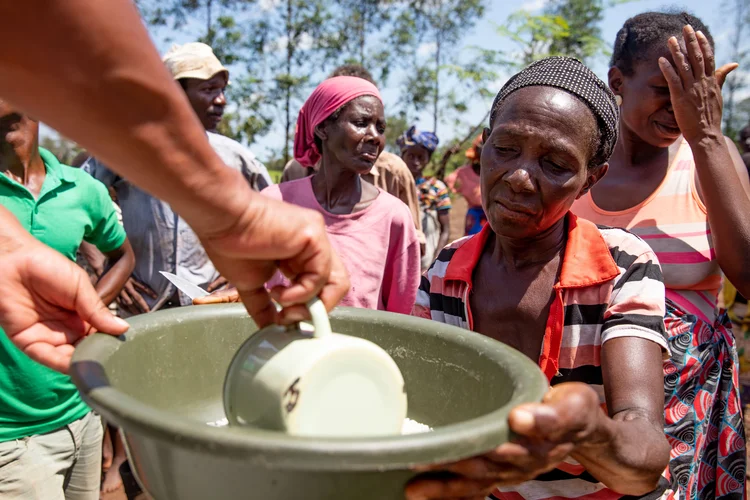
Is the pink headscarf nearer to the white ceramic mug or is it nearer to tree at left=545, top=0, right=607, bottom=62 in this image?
the white ceramic mug

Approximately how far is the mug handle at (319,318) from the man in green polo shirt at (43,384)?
1.55 metres

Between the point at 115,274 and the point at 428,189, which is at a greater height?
the point at 115,274

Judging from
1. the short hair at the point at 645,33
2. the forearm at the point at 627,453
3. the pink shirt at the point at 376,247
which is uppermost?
the short hair at the point at 645,33

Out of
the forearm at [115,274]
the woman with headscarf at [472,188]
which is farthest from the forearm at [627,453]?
the woman with headscarf at [472,188]

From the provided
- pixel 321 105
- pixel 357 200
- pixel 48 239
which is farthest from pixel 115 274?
pixel 321 105

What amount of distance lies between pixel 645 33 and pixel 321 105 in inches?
62.0

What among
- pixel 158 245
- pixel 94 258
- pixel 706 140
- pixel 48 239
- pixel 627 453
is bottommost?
pixel 94 258

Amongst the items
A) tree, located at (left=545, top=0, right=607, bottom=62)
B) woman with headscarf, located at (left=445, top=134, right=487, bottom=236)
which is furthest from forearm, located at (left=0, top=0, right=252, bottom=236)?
tree, located at (left=545, top=0, right=607, bottom=62)

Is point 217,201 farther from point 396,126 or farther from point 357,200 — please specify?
point 396,126

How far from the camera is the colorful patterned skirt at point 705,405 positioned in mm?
2172

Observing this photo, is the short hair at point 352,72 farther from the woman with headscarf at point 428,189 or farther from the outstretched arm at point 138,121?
the outstretched arm at point 138,121

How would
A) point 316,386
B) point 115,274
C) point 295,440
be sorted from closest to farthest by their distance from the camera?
1. point 295,440
2. point 316,386
3. point 115,274

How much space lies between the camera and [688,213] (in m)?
2.38

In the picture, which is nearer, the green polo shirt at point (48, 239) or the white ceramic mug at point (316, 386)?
the white ceramic mug at point (316, 386)
